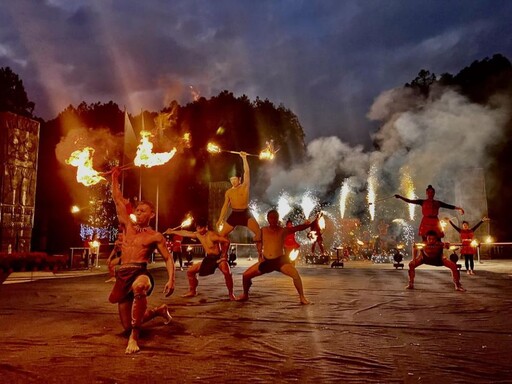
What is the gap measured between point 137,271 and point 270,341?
166cm

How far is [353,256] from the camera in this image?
24.3m

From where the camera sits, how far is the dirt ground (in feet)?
11.3

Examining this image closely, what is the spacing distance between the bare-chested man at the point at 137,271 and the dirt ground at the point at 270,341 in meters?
0.30

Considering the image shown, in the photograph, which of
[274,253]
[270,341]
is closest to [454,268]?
[274,253]

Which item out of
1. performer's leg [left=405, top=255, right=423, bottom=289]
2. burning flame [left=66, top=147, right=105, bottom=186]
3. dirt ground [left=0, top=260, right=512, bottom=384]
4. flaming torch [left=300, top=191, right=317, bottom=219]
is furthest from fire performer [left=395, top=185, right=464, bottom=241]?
flaming torch [left=300, top=191, right=317, bottom=219]

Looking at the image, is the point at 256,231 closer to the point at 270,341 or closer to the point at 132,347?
the point at 270,341

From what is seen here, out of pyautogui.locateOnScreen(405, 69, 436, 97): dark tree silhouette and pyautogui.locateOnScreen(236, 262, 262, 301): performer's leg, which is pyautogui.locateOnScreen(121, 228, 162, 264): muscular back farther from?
pyautogui.locateOnScreen(405, 69, 436, 97): dark tree silhouette

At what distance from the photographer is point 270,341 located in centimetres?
454

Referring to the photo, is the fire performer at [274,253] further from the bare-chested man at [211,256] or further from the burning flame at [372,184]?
the burning flame at [372,184]

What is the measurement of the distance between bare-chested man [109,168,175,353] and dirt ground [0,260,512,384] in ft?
0.99

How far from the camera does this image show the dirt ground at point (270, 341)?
3.45 metres

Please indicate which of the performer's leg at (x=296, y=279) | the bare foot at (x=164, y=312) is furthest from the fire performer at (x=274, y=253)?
the bare foot at (x=164, y=312)

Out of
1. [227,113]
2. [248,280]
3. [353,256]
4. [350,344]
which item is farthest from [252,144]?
[350,344]

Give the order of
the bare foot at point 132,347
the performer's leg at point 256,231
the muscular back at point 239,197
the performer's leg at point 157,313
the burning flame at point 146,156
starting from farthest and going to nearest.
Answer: the muscular back at point 239,197 < the burning flame at point 146,156 < the performer's leg at point 256,231 < the performer's leg at point 157,313 < the bare foot at point 132,347
